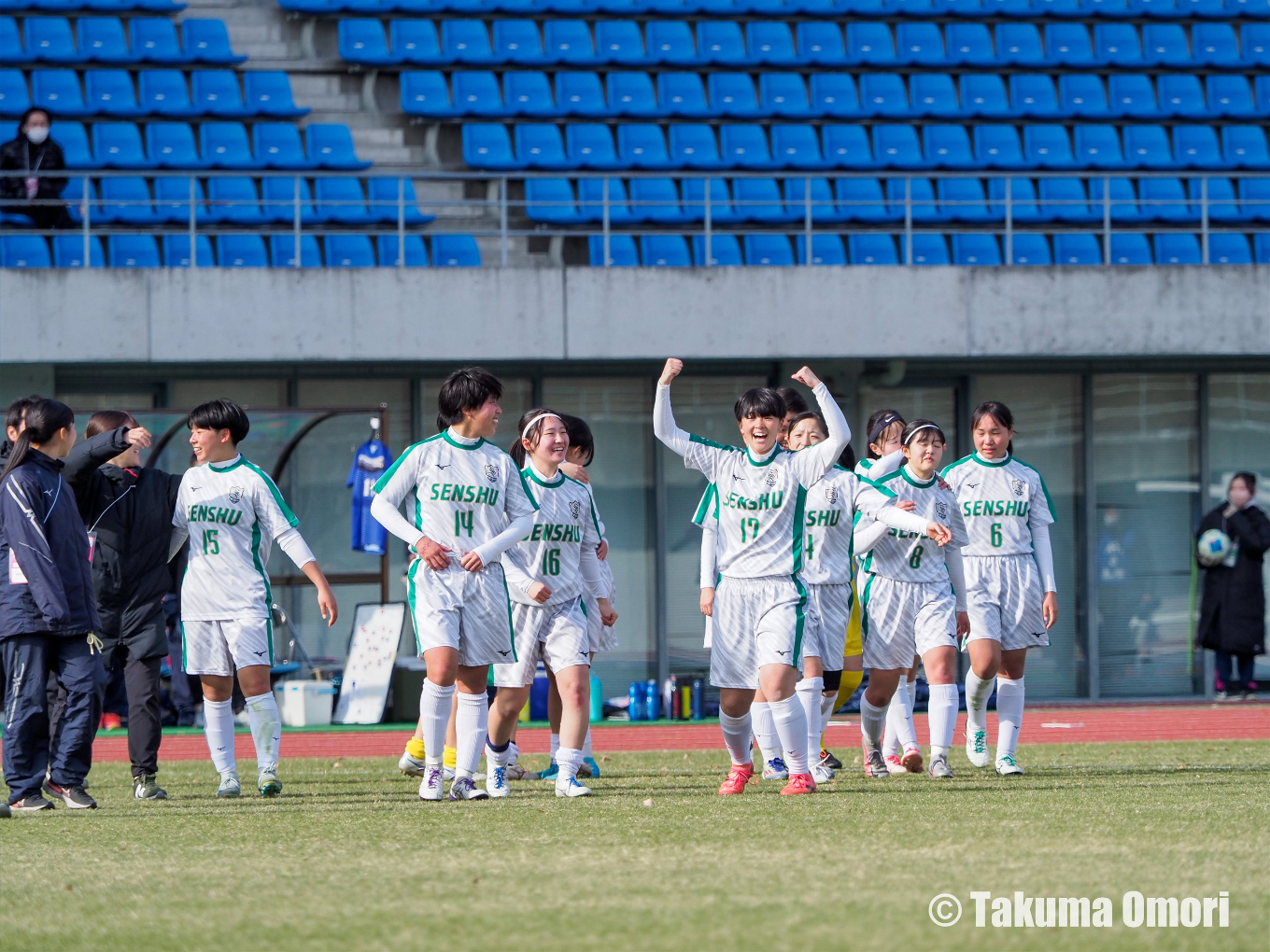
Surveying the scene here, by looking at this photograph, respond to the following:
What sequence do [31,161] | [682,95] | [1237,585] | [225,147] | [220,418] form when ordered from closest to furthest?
[220,418]
[31,161]
[1237,585]
[225,147]
[682,95]

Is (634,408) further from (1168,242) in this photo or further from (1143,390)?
(1168,242)

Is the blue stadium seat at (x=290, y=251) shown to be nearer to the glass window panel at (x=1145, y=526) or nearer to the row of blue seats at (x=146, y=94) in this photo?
the row of blue seats at (x=146, y=94)

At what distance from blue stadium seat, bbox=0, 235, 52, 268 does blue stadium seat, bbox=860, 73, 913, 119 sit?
9539 millimetres

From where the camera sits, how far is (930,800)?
719 cm

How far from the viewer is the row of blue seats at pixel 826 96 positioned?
19672mm

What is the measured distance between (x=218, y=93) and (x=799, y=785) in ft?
46.2

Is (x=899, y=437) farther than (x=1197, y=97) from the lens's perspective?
No

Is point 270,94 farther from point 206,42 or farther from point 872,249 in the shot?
point 872,249

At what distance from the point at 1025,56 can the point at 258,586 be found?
1579 centimetres

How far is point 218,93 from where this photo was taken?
19172mm

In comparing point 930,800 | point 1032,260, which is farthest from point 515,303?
point 930,800

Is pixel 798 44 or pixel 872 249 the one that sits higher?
pixel 798 44

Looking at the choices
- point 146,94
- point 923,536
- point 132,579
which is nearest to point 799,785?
point 923,536

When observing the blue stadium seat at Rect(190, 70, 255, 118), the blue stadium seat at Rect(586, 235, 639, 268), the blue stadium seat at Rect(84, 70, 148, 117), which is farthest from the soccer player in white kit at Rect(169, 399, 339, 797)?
the blue stadium seat at Rect(84, 70, 148, 117)
